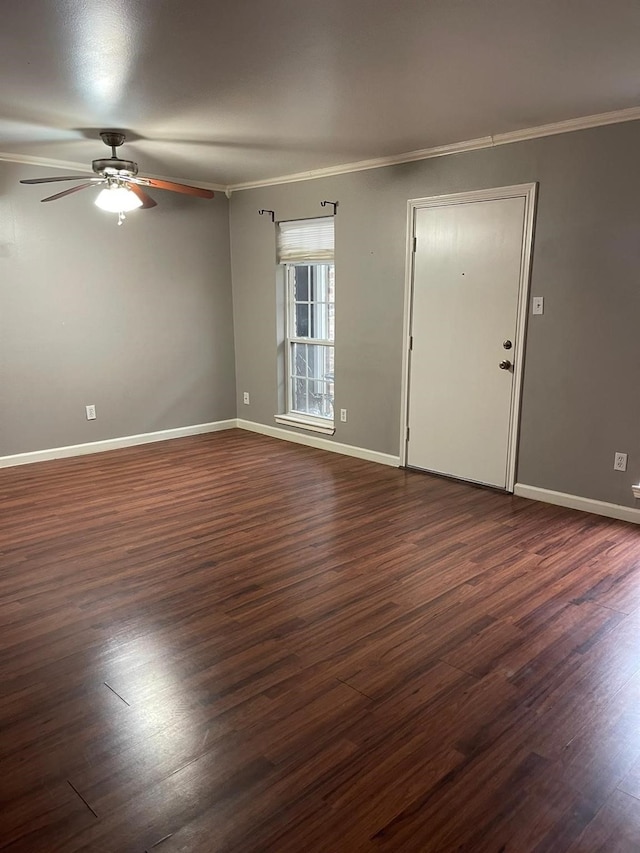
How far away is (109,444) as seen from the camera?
556 cm

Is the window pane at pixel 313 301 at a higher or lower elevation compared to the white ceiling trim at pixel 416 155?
lower

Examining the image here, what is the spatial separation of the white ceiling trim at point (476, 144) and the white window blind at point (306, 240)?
14.6 inches

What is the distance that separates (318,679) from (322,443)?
11.4 ft

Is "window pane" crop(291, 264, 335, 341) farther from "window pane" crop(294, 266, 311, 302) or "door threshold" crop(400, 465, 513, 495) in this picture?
"door threshold" crop(400, 465, 513, 495)

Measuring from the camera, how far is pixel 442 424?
4664 millimetres

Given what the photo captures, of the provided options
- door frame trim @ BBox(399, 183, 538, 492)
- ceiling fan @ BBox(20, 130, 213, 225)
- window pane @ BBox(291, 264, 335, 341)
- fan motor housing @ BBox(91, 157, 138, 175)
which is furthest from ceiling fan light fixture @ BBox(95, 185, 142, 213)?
door frame trim @ BBox(399, 183, 538, 492)

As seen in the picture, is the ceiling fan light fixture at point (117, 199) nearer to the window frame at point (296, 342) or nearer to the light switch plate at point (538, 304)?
the window frame at point (296, 342)

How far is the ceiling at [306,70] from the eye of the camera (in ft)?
7.28

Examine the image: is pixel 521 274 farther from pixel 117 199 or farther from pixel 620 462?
pixel 117 199

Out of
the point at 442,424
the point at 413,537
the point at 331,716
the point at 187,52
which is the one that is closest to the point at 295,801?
the point at 331,716

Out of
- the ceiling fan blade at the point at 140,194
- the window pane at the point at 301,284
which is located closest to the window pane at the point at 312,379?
the window pane at the point at 301,284

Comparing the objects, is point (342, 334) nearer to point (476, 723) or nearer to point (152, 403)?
point (152, 403)

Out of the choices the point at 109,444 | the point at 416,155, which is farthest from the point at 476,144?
the point at 109,444

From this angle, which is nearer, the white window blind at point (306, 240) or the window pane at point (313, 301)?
the white window blind at point (306, 240)
